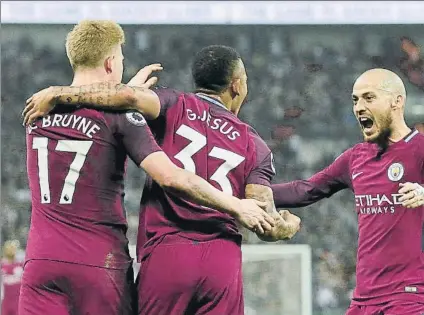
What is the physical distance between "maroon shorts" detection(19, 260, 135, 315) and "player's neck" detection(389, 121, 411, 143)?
1.86 m

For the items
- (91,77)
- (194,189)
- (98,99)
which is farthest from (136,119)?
(194,189)

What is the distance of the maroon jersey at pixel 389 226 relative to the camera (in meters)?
4.58

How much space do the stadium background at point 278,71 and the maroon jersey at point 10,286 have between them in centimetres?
383

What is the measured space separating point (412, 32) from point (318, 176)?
1531cm

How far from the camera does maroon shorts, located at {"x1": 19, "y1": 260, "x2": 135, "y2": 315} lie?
12.1ft

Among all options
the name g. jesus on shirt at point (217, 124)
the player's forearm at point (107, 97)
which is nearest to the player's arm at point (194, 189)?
the player's forearm at point (107, 97)

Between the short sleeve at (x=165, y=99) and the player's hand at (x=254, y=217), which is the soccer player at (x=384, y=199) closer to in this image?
the player's hand at (x=254, y=217)

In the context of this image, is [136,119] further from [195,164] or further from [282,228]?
[282,228]

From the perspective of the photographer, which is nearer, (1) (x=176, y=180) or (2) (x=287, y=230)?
(1) (x=176, y=180)

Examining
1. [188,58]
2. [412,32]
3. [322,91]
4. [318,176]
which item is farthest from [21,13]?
[318,176]

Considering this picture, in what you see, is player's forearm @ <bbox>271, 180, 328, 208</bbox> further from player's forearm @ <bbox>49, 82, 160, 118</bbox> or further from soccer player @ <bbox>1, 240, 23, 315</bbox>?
soccer player @ <bbox>1, 240, 23, 315</bbox>

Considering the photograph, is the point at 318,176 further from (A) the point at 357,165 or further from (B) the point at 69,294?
(B) the point at 69,294

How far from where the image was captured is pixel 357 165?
4895 millimetres

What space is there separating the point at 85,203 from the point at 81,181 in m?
0.09
